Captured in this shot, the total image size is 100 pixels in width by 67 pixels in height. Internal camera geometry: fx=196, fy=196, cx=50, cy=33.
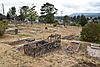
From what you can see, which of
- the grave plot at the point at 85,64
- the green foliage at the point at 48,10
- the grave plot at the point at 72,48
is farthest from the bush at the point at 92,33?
the green foliage at the point at 48,10

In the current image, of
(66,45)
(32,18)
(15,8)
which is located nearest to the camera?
(66,45)

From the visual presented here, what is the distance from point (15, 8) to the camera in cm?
5794

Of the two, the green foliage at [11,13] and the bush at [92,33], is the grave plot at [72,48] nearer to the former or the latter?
the bush at [92,33]

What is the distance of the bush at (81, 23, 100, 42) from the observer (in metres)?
19.3

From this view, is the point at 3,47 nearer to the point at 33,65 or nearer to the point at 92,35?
the point at 33,65

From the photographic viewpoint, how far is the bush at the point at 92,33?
63.5 feet

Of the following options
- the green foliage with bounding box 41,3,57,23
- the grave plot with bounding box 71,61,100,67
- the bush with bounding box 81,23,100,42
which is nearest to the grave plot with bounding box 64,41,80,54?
the bush with bounding box 81,23,100,42

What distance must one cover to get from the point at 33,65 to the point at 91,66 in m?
3.64

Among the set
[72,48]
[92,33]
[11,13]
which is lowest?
[72,48]

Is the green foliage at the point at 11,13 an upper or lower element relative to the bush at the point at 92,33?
upper

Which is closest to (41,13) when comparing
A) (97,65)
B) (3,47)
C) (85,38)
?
(85,38)

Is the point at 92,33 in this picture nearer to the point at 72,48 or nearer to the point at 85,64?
the point at 72,48

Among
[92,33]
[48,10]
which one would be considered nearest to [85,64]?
[92,33]

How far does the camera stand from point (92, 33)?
762 inches
